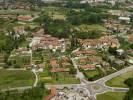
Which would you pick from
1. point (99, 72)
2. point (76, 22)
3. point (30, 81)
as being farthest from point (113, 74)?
point (76, 22)

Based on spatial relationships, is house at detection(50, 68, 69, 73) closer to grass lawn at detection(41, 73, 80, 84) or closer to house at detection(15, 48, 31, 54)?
grass lawn at detection(41, 73, 80, 84)

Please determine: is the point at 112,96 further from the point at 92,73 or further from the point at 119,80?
the point at 92,73

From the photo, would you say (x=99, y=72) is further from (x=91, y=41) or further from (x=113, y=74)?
(x=91, y=41)

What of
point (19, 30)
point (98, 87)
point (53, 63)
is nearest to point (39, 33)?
point (19, 30)

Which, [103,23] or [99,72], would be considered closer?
[99,72]

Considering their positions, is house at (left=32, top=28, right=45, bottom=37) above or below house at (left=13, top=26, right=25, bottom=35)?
below

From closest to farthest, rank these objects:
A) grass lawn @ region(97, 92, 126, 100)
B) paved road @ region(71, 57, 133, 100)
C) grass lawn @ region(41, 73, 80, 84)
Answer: grass lawn @ region(97, 92, 126, 100) → paved road @ region(71, 57, 133, 100) → grass lawn @ region(41, 73, 80, 84)

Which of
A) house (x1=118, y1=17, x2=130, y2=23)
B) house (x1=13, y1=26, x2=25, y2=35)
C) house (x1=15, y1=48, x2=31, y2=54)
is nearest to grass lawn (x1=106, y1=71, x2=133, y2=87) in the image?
house (x1=15, y1=48, x2=31, y2=54)

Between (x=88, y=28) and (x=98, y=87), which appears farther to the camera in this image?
(x=88, y=28)
